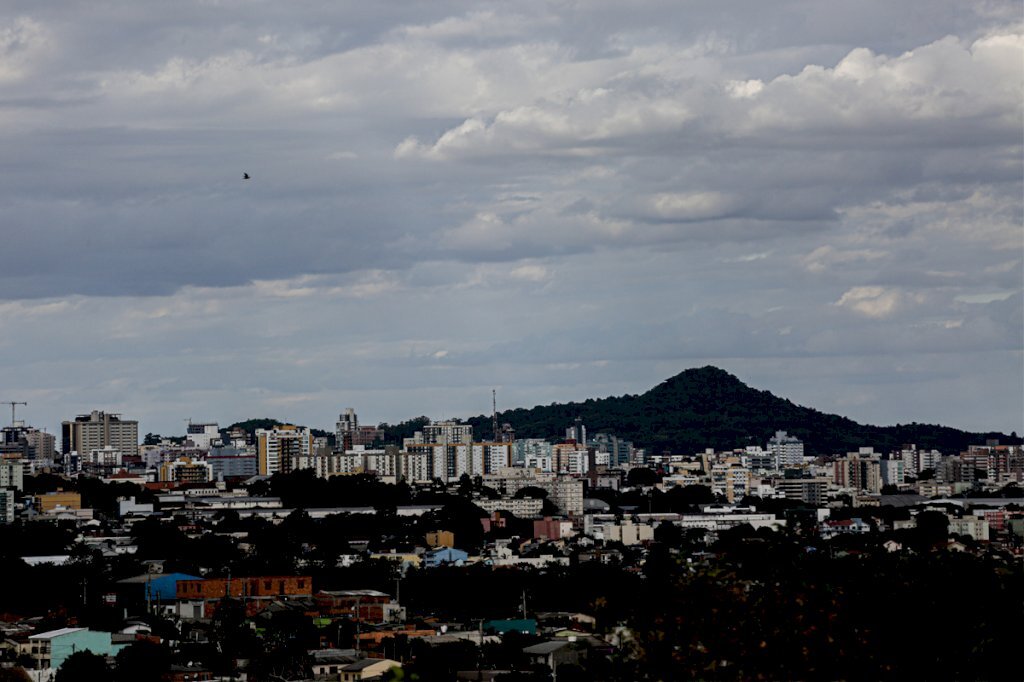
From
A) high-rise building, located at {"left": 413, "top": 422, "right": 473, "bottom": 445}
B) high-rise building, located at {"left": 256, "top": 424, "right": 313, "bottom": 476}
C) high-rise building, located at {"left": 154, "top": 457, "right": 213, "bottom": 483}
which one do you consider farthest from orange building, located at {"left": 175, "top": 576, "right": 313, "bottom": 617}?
high-rise building, located at {"left": 413, "top": 422, "right": 473, "bottom": 445}

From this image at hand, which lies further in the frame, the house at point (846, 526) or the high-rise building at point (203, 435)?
the high-rise building at point (203, 435)

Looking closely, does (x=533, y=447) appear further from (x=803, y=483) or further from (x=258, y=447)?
(x=803, y=483)

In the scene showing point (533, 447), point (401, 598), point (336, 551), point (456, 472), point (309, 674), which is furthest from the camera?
point (533, 447)

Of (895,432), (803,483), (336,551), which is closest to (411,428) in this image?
(895,432)

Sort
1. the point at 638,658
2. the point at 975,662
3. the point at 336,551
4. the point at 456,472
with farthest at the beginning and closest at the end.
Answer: the point at 456,472 → the point at 336,551 → the point at 975,662 → the point at 638,658

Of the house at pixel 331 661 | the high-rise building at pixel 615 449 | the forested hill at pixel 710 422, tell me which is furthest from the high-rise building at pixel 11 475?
the forested hill at pixel 710 422

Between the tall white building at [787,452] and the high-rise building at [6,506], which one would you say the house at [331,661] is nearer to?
the high-rise building at [6,506]

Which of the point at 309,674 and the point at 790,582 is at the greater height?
the point at 790,582
